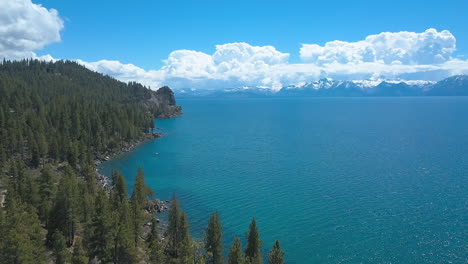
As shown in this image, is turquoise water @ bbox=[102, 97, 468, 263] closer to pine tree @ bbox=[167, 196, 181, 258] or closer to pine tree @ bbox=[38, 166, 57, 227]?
pine tree @ bbox=[167, 196, 181, 258]

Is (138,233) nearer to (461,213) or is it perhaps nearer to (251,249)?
(251,249)

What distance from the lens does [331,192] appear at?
96.6 meters

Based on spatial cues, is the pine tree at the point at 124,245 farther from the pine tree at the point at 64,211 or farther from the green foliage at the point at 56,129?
the green foliage at the point at 56,129

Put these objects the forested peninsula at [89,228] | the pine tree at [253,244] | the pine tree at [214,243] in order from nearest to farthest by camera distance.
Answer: the forested peninsula at [89,228], the pine tree at [253,244], the pine tree at [214,243]

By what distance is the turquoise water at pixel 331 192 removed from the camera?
2665 inches

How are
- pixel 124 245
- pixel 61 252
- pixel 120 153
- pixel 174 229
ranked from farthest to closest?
pixel 120 153 → pixel 174 229 → pixel 124 245 → pixel 61 252

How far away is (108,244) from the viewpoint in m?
50.7

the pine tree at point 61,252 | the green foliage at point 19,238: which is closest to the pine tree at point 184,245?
the pine tree at point 61,252

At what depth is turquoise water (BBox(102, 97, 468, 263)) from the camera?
67688 mm

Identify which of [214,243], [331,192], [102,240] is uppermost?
[102,240]

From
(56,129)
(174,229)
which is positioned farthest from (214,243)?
(56,129)

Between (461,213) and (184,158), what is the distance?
97.5 meters

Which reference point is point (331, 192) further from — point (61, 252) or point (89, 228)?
point (61, 252)

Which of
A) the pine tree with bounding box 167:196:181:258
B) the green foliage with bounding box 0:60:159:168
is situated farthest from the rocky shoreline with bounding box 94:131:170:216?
the pine tree with bounding box 167:196:181:258
